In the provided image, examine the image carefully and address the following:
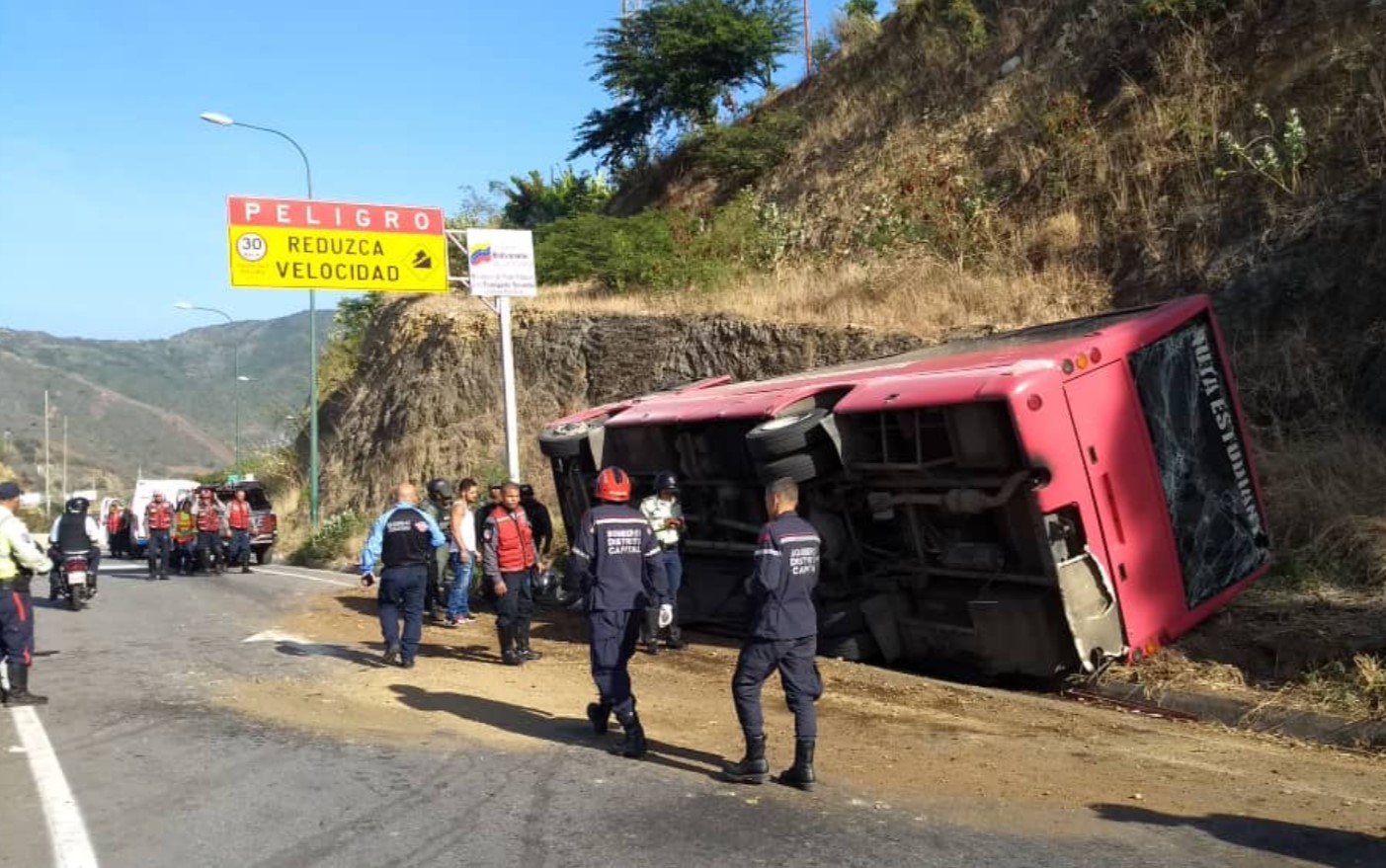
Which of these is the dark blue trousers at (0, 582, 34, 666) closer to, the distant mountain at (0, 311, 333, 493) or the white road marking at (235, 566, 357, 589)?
the white road marking at (235, 566, 357, 589)

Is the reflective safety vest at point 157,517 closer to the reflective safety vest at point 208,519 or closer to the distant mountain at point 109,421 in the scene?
the reflective safety vest at point 208,519

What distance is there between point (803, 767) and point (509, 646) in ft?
15.4

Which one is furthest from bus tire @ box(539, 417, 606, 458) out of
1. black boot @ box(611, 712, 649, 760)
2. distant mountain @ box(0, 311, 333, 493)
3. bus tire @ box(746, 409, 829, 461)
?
distant mountain @ box(0, 311, 333, 493)

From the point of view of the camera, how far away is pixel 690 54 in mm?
35344

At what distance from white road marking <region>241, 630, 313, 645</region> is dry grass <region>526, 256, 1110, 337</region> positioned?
375 inches

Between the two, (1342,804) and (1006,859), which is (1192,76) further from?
(1006,859)

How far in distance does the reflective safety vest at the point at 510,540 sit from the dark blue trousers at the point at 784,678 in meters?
4.12

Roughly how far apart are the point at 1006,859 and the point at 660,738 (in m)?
2.84

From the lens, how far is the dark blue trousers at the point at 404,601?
33.2 feet

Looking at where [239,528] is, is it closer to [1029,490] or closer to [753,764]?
[1029,490]

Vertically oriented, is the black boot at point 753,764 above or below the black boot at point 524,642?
below

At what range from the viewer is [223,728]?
25.8 feet

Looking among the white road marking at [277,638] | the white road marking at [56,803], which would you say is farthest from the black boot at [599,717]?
the white road marking at [277,638]

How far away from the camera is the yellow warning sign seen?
20.4 metres
